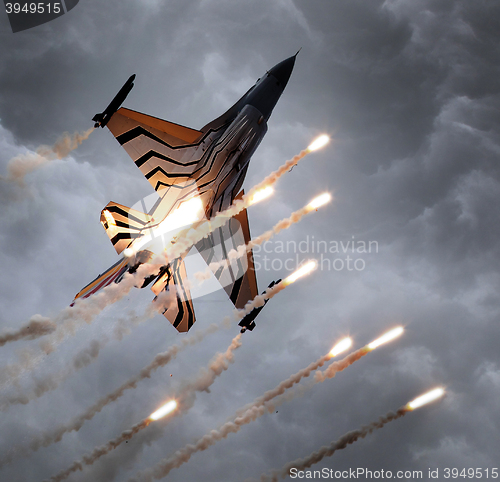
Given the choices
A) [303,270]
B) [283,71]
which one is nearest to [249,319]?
[303,270]

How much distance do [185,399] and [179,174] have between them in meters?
14.9

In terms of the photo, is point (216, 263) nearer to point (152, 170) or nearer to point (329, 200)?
point (152, 170)

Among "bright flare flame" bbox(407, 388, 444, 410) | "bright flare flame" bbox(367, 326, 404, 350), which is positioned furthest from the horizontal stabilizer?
"bright flare flame" bbox(407, 388, 444, 410)

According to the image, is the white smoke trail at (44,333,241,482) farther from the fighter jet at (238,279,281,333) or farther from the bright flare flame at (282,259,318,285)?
the bright flare flame at (282,259,318,285)

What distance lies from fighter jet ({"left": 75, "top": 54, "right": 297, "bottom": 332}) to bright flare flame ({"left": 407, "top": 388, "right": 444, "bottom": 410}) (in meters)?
15.3

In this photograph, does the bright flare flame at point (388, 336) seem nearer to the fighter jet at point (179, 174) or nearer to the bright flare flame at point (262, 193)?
the bright flare flame at point (262, 193)

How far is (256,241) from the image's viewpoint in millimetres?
28156

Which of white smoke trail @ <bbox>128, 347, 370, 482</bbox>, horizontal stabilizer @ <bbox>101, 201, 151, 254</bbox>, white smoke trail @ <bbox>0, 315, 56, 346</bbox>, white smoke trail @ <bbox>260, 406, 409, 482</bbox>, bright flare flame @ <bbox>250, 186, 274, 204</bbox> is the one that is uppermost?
horizontal stabilizer @ <bbox>101, 201, 151, 254</bbox>

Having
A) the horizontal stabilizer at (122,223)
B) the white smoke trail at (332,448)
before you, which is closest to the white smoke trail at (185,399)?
the white smoke trail at (332,448)

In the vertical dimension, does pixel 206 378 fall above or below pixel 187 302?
below

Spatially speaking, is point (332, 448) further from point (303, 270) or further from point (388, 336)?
point (303, 270)

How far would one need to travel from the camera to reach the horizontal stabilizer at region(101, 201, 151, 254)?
2619 cm

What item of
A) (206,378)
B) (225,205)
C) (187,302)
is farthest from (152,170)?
(206,378)

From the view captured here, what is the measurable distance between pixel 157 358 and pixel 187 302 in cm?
469
